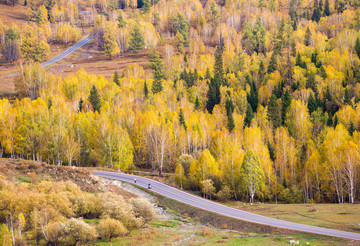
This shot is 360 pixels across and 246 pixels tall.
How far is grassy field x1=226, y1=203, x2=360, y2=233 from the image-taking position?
46.2 m

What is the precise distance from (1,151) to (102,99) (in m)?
34.9

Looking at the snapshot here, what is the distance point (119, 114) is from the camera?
3930 inches

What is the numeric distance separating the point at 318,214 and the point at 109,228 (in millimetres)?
30360

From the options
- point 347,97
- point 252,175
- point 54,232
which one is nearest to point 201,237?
point 54,232

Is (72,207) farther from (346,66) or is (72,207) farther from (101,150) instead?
(346,66)

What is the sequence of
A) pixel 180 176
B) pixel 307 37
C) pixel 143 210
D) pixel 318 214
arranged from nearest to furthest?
pixel 318 214 < pixel 143 210 < pixel 180 176 < pixel 307 37

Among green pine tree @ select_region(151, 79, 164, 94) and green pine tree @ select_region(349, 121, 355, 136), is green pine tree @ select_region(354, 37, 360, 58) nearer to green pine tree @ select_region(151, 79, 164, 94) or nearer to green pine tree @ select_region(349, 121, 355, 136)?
green pine tree @ select_region(349, 121, 355, 136)

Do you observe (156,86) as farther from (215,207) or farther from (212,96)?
(215,207)

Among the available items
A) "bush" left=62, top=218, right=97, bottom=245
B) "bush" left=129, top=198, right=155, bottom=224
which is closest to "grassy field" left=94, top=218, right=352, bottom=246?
"bush" left=129, top=198, right=155, bottom=224

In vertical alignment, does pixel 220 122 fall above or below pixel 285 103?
below

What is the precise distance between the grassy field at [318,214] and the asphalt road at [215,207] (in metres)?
1.59

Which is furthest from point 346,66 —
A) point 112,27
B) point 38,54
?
point 38,54

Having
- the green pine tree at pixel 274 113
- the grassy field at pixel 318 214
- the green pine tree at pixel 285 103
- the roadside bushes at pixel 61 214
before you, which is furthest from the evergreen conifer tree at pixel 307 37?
the roadside bushes at pixel 61 214

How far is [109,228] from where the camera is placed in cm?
4506
